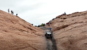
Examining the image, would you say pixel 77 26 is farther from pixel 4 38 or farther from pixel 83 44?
pixel 4 38

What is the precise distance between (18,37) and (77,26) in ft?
26.2

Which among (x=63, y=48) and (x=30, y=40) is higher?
(x=30, y=40)

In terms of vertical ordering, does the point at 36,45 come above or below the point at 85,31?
below

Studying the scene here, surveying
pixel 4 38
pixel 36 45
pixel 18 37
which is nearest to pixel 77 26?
pixel 36 45

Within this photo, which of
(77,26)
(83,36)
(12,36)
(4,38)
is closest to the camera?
(4,38)

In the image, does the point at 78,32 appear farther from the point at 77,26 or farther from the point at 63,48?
the point at 63,48

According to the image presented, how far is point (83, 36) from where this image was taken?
12.8m

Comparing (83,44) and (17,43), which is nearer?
(17,43)

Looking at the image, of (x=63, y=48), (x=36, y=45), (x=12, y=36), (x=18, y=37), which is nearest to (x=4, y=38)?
(x=12, y=36)

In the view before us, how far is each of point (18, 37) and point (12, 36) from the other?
2.32 feet

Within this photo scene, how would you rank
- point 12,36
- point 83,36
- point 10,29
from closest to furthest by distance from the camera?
point 12,36 → point 10,29 → point 83,36

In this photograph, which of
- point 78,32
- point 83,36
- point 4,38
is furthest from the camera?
point 78,32

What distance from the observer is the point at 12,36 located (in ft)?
33.5

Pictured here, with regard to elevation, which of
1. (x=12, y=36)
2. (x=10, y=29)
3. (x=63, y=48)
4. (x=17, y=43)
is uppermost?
(x=10, y=29)
